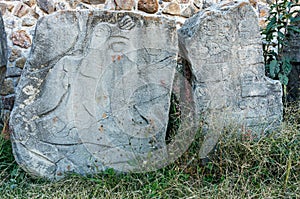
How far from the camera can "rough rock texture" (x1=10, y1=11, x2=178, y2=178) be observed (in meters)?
2.63

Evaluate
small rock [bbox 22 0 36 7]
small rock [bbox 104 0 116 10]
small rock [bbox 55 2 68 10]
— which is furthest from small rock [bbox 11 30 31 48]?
small rock [bbox 104 0 116 10]

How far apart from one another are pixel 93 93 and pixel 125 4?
158 cm

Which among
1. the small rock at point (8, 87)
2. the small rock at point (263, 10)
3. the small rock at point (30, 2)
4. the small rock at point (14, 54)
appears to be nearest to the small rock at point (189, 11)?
the small rock at point (263, 10)

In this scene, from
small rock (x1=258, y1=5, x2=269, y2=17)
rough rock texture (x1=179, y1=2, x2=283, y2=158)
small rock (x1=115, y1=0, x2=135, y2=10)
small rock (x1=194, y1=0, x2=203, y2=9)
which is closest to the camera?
rough rock texture (x1=179, y1=2, x2=283, y2=158)

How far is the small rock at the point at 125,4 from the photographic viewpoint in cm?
394

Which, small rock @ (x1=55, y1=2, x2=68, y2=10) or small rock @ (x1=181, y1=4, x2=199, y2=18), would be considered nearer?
small rock @ (x1=55, y1=2, x2=68, y2=10)

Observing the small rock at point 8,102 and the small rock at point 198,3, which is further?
the small rock at point 198,3

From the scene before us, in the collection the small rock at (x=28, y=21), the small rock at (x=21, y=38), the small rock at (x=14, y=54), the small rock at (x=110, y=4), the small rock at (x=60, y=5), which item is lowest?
the small rock at (x=14, y=54)

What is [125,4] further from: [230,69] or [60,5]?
[230,69]

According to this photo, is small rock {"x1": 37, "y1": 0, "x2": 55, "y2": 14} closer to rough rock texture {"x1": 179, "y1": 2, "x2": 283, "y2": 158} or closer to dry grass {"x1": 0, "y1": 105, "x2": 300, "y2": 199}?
rough rock texture {"x1": 179, "y1": 2, "x2": 283, "y2": 158}

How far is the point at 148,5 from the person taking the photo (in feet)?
13.1

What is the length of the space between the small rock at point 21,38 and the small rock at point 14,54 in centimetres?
6

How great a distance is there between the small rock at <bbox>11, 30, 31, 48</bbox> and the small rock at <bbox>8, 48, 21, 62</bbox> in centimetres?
6

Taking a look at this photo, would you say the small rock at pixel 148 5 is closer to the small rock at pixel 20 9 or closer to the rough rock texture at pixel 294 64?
the small rock at pixel 20 9
